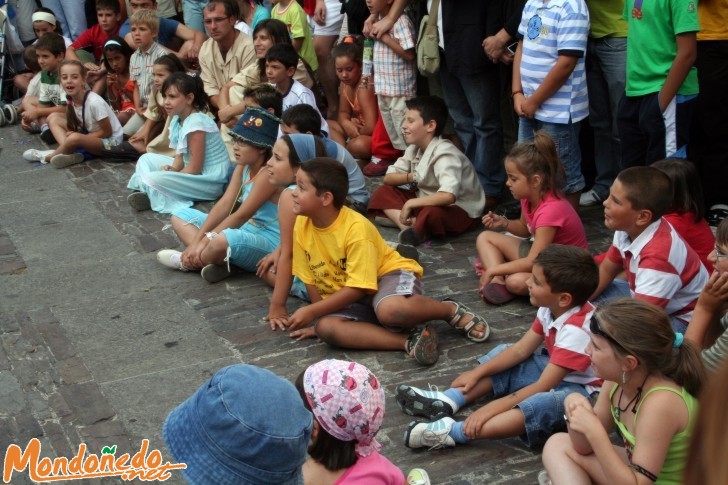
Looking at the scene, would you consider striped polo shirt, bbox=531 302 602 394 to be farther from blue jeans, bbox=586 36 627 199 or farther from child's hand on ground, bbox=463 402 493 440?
blue jeans, bbox=586 36 627 199

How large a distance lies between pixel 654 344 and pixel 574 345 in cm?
71

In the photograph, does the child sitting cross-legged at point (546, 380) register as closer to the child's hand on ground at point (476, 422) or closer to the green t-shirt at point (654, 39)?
the child's hand on ground at point (476, 422)

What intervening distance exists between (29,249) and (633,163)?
4008 mm

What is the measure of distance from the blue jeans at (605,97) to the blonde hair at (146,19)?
449 cm

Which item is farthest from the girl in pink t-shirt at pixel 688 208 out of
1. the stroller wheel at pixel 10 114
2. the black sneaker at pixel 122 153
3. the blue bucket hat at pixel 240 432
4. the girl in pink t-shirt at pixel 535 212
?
the stroller wheel at pixel 10 114

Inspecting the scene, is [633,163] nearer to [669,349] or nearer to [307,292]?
[307,292]

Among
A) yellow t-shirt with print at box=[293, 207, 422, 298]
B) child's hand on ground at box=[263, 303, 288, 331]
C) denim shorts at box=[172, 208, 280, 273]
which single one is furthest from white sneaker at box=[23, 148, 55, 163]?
yellow t-shirt with print at box=[293, 207, 422, 298]

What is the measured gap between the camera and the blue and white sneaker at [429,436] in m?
3.96

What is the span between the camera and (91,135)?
28.2 feet

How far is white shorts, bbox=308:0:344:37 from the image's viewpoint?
868 centimetres

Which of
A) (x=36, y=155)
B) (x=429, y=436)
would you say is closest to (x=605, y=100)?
(x=429, y=436)

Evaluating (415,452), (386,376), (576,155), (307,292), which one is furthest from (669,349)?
(576,155)

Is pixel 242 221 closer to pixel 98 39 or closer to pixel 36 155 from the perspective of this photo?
pixel 36 155

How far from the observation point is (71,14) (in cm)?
1109
